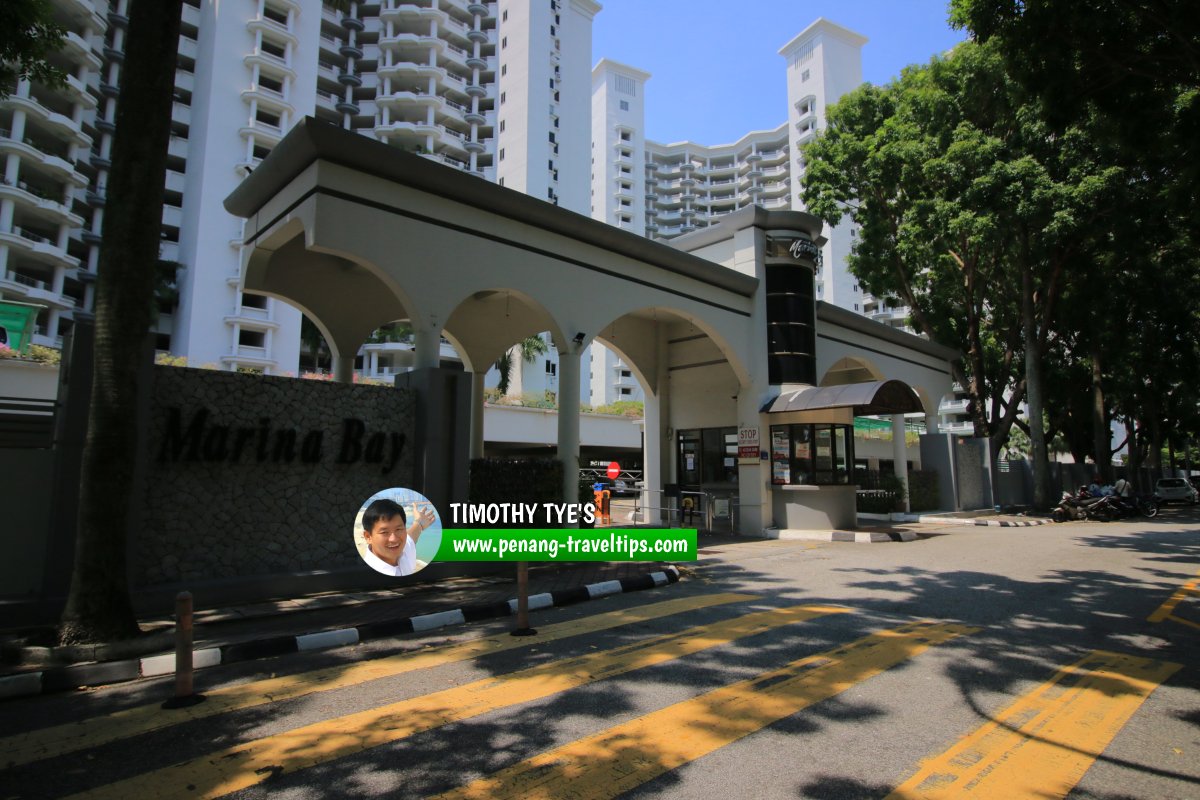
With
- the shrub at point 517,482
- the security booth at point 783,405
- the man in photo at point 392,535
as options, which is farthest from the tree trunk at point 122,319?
the security booth at point 783,405

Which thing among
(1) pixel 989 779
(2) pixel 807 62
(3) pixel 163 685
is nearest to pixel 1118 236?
(1) pixel 989 779

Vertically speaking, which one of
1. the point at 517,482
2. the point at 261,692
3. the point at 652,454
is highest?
the point at 652,454

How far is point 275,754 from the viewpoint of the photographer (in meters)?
3.96

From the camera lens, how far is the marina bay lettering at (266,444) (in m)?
8.33

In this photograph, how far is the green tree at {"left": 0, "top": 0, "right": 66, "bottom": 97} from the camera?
757 centimetres

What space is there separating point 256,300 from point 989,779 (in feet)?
164

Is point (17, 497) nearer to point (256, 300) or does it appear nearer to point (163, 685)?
point (163, 685)

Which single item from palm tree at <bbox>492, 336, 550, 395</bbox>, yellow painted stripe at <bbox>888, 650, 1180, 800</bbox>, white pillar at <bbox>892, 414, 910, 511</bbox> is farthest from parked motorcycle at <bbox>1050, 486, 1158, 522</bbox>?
palm tree at <bbox>492, 336, 550, 395</bbox>

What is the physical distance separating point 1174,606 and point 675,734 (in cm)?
762

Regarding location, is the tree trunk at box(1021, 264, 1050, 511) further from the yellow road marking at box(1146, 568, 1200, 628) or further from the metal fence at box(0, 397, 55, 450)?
the metal fence at box(0, 397, 55, 450)

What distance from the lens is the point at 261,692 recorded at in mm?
5125

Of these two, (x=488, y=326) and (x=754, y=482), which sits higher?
(x=488, y=326)

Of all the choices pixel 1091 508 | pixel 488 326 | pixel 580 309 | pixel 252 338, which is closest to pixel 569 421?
pixel 580 309

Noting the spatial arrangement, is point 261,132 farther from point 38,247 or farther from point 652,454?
point 652,454
